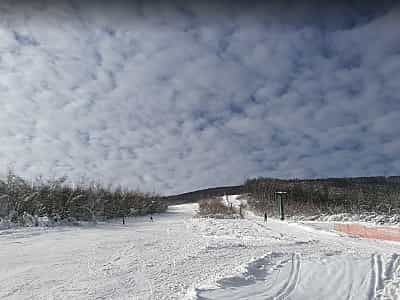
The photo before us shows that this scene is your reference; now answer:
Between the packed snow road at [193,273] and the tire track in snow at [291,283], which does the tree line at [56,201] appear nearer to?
the packed snow road at [193,273]

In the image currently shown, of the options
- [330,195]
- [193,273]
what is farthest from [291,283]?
[330,195]

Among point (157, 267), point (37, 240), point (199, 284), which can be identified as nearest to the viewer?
point (199, 284)

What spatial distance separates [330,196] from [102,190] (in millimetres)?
34538

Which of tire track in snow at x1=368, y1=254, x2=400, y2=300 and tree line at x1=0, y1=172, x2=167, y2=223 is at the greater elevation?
tree line at x1=0, y1=172, x2=167, y2=223

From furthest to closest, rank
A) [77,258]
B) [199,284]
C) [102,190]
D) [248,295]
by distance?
[102,190] → [77,258] → [199,284] → [248,295]

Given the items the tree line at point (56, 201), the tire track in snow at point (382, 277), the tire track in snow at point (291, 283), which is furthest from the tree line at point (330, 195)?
the tire track in snow at point (291, 283)

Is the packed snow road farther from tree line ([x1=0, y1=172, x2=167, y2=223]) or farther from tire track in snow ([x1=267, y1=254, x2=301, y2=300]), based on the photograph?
tree line ([x1=0, y1=172, x2=167, y2=223])

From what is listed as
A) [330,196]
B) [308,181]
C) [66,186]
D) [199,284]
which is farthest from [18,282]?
[308,181]

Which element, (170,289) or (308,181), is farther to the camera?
(308,181)

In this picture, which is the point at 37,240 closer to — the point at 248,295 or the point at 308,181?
the point at 248,295

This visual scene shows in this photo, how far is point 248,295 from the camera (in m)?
5.19

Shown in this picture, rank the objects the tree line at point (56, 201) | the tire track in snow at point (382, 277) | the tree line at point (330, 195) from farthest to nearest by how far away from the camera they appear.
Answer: the tree line at point (330, 195) → the tree line at point (56, 201) → the tire track in snow at point (382, 277)

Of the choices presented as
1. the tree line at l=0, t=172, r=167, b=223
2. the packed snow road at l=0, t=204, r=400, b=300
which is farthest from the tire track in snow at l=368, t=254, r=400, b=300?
the tree line at l=0, t=172, r=167, b=223

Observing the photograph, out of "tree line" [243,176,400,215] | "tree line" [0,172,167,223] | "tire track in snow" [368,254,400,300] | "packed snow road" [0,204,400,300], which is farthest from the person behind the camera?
"tree line" [243,176,400,215]
